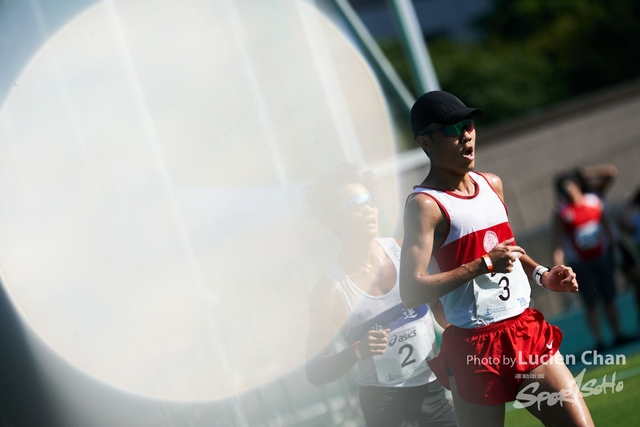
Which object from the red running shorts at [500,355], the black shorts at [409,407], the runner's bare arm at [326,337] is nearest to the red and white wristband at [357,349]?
the runner's bare arm at [326,337]

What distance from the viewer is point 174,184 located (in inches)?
196

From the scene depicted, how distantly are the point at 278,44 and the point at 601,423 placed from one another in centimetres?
353

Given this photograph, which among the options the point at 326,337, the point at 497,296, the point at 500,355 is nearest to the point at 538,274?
the point at 497,296

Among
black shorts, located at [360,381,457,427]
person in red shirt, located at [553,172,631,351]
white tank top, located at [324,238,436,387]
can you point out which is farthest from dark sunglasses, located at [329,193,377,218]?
person in red shirt, located at [553,172,631,351]

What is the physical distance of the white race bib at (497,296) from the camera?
2.90 meters

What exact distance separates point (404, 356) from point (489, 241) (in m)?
0.74

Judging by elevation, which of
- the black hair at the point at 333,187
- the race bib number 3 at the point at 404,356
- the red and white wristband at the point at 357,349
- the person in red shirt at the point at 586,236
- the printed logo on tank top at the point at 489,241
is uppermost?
the black hair at the point at 333,187

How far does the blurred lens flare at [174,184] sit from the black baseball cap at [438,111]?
1957mm

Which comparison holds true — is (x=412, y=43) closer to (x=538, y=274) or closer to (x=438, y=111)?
(x=438, y=111)

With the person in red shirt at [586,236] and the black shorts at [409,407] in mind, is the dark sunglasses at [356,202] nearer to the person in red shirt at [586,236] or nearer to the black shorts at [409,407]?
the black shorts at [409,407]

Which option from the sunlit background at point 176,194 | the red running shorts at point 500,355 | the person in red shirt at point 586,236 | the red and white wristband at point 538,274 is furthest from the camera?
the person in red shirt at point 586,236

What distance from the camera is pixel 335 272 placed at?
339 cm

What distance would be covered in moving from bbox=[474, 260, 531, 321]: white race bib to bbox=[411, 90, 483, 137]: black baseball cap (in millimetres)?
565

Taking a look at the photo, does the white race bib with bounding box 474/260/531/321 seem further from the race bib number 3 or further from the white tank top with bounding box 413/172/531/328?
the race bib number 3
